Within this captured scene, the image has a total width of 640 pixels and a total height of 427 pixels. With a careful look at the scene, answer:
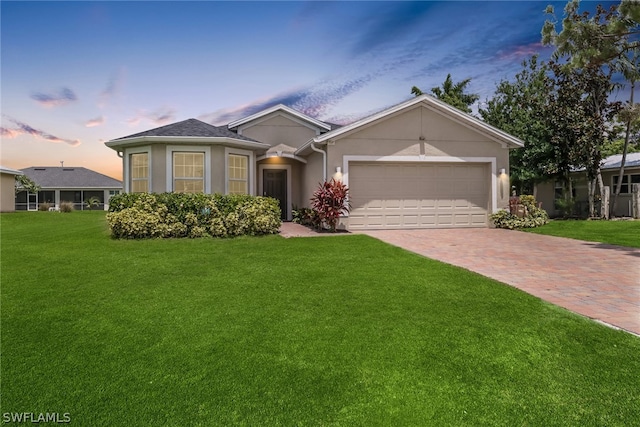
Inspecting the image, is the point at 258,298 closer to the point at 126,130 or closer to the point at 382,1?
the point at 382,1

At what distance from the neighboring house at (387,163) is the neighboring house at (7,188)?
16855mm

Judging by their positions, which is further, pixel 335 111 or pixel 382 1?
pixel 335 111

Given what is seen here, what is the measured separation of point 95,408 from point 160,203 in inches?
393

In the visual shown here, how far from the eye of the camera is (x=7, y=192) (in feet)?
87.4

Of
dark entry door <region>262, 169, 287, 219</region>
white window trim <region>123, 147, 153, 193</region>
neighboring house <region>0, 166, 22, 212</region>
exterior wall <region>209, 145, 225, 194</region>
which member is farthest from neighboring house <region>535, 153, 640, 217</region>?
neighboring house <region>0, 166, 22, 212</region>

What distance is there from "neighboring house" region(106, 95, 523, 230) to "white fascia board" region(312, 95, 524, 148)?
0.04 m

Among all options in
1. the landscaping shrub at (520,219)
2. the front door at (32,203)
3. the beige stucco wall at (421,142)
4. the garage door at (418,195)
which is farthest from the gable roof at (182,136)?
the front door at (32,203)

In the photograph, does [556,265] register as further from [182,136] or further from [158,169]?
[158,169]

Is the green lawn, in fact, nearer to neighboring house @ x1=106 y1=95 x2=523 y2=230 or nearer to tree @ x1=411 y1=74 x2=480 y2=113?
neighboring house @ x1=106 y1=95 x2=523 y2=230

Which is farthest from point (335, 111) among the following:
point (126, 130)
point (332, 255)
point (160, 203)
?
point (332, 255)

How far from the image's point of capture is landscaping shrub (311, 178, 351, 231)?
13.1 meters

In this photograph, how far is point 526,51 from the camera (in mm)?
29562

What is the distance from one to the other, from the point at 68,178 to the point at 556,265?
4489 centimetres

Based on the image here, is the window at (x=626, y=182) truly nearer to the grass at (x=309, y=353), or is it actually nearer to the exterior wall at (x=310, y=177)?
the exterior wall at (x=310, y=177)
